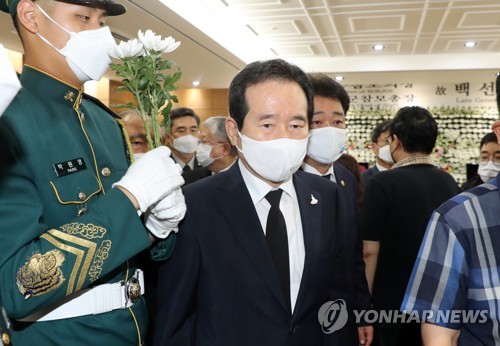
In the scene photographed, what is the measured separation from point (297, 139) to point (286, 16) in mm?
6026

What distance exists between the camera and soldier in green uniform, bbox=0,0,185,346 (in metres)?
1.09

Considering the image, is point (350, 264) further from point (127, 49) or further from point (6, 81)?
point (6, 81)

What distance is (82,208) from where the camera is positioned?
1325 millimetres

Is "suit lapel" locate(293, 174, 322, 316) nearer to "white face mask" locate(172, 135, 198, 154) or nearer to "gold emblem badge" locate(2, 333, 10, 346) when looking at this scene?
"gold emblem badge" locate(2, 333, 10, 346)

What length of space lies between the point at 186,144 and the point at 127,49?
305cm

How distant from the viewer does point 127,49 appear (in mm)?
1380

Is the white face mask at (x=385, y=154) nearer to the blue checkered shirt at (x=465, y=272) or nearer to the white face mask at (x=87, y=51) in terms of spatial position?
the blue checkered shirt at (x=465, y=272)

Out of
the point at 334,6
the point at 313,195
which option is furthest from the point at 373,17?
the point at 313,195

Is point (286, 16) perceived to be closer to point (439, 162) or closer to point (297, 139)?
point (439, 162)

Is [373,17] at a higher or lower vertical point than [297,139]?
higher

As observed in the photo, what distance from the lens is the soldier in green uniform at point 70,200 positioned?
3.59 ft

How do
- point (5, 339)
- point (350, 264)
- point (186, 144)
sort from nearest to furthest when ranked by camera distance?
point (5, 339) < point (350, 264) < point (186, 144)

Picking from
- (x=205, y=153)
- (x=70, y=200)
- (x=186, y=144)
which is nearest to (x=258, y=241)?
(x=70, y=200)

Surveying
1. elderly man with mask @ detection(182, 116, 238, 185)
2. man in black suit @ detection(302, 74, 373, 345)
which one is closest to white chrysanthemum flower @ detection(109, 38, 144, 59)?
man in black suit @ detection(302, 74, 373, 345)
